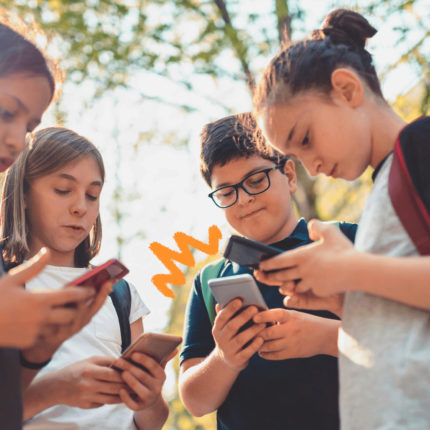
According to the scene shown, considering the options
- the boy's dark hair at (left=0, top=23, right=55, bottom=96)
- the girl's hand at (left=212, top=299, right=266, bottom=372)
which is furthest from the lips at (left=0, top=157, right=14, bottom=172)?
the girl's hand at (left=212, top=299, right=266, bottom=372)

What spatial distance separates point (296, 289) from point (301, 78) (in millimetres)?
788

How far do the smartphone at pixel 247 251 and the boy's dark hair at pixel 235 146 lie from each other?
888 millimetres

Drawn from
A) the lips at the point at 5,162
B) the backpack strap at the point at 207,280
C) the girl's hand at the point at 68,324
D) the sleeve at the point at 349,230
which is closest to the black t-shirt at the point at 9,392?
the girl's hand at the point at 68,324

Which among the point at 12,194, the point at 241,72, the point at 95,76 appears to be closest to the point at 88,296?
the point at 12,194

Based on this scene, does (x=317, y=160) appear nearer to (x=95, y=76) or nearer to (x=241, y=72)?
(x=241, y=72)

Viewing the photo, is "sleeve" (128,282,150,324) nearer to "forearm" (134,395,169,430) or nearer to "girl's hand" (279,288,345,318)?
"forearm" (134,395,169,430)

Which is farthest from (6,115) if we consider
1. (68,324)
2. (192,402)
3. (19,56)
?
(192,402)

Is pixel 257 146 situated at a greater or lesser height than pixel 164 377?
greater

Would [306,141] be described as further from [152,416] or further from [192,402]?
[152,416]

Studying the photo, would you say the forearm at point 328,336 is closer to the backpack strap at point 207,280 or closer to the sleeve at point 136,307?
the backpack strap at point 207,280

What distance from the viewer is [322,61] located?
6.86 ft

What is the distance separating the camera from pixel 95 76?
885 cm

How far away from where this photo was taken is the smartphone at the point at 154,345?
2.18 metres

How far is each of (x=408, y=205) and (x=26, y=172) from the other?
2108mm
